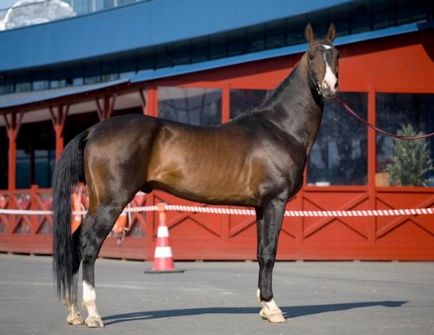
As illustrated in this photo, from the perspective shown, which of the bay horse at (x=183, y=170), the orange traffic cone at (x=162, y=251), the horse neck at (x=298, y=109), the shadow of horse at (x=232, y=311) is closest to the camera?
the bay horse at (x=183, y=170)

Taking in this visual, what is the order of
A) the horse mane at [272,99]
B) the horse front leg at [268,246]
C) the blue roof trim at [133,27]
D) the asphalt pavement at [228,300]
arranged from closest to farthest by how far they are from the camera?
1. the asphalt pavement at [228,300]
2. the horse front leg at [268,246]
3. the horse mane at [272,99]
4. the blue roof trim at [133,27]

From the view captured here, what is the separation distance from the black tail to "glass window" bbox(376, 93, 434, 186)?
12156 mm

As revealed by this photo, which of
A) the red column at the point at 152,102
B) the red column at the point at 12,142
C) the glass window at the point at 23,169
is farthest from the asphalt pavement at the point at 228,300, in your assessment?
the glass window at the point at 23,169

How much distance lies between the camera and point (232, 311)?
1091cm

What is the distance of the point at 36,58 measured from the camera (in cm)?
3966

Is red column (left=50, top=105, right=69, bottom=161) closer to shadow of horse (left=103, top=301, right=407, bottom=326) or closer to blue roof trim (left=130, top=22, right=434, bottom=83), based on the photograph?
blue roof trim (left=130, top=22, right=434, bottom=83)

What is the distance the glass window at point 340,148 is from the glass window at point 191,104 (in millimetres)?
2342

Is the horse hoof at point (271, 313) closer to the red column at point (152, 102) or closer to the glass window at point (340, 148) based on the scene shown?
the glass window at point (340, 148)

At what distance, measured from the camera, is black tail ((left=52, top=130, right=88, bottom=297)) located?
979cm

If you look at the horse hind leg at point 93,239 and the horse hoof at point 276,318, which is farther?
the horse hoof at point 276,318

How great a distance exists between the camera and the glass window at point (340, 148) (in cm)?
2102

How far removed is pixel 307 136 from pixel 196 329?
2584 mm

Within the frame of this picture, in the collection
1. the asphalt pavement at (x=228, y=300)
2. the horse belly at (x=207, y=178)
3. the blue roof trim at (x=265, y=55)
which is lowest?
the asphalt pavement at (x=228, y=300)

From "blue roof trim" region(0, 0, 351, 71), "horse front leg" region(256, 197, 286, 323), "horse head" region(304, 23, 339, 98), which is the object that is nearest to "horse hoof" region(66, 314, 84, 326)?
"horse front leg" region(256, 197, 286, 323)
